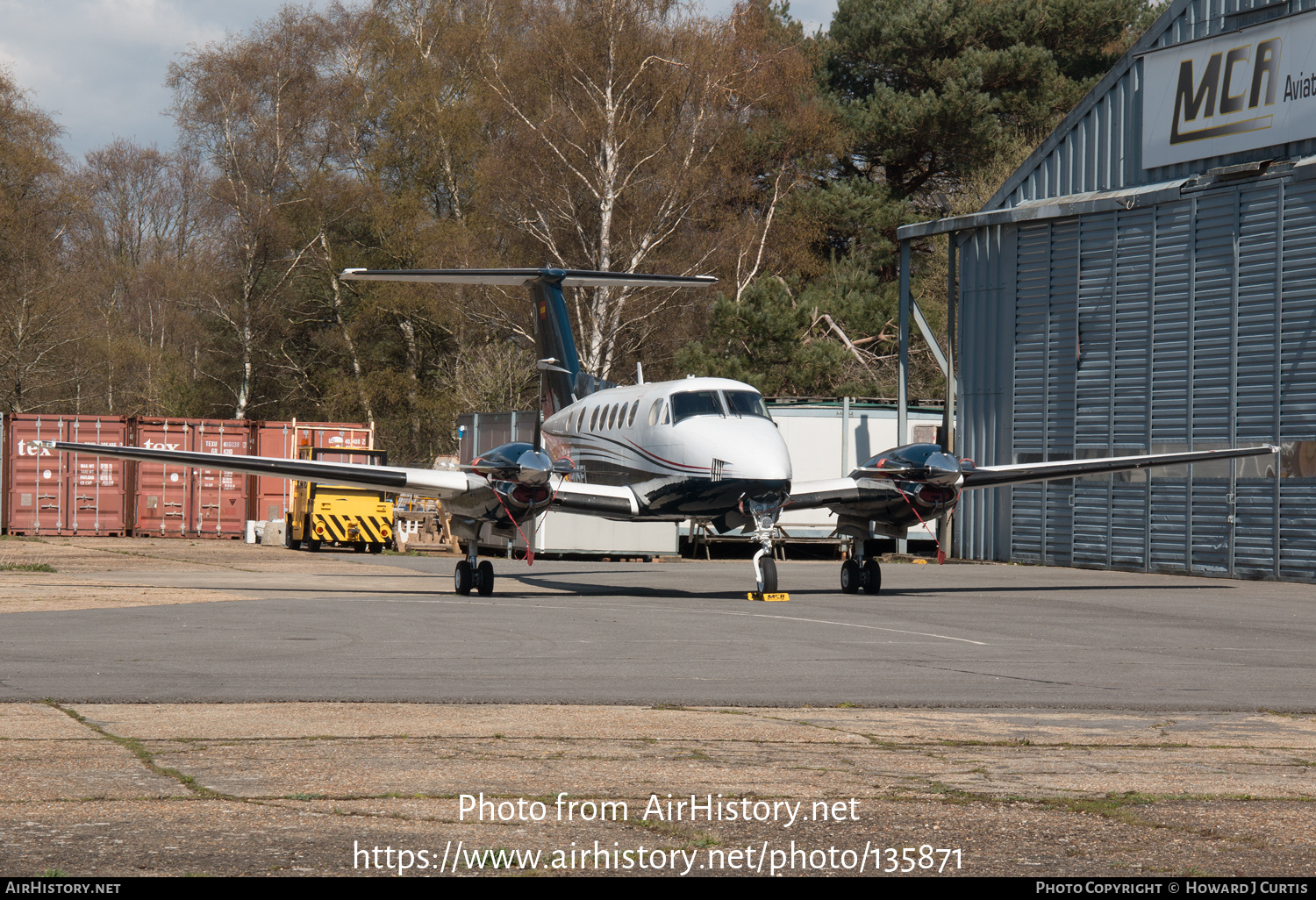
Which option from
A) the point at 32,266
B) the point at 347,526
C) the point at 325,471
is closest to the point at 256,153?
the point at 32,266

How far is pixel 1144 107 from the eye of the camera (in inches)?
1094

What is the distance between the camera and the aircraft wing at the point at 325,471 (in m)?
18.3

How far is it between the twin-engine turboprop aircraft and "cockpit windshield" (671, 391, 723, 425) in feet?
0.04

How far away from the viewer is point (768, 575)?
18391 mm

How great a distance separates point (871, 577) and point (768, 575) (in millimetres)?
2479

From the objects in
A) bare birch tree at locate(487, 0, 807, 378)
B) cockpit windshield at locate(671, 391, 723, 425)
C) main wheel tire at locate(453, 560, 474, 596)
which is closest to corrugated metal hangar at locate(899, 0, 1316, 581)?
bare birch tree at locate(487, 0, 807, 378)

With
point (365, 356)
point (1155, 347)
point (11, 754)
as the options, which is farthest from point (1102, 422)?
point (365, 356)

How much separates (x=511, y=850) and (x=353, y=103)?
50.7 metres

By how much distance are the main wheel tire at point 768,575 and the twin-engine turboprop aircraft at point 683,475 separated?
0.02 meters

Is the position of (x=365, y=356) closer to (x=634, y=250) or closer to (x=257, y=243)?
(x=257, y=243)

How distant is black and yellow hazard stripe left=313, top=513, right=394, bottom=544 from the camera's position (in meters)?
34.1

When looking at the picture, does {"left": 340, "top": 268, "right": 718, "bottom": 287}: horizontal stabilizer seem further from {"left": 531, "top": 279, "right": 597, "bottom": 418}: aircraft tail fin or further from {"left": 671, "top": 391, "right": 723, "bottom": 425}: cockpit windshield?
{"left": 671, "top": 391, "right": 723, "bottom": 425}: cockpit windshield

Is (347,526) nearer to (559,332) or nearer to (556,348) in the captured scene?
(556,348)
